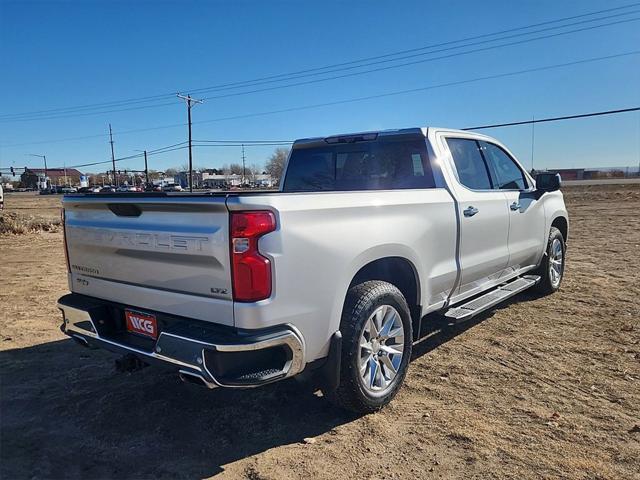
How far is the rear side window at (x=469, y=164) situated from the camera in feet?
14.9

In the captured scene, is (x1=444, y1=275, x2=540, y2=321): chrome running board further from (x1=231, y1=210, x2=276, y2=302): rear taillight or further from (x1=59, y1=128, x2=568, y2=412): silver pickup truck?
(x1=231, y1=210, x2=276, y2=302): rear taillight

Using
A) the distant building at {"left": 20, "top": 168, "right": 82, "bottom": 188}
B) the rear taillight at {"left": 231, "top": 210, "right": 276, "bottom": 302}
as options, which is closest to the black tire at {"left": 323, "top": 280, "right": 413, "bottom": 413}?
the rear taillight at {"left": 231, "top": 210, "right": 276, "bottom": 302}

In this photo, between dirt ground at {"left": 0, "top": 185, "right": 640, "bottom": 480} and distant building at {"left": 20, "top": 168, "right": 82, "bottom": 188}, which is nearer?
dirt ground at {"left": 0, "top": 185, "right": 640, "bottom": 480}

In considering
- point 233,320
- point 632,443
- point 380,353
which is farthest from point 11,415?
point 632,443

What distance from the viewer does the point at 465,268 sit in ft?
14.0

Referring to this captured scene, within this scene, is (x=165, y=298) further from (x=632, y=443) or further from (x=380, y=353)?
(x=632, y=443)

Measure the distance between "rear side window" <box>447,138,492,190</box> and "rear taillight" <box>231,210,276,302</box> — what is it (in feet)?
8.27

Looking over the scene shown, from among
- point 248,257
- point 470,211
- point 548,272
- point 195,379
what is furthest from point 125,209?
point 548,272

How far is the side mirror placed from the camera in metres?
5.58

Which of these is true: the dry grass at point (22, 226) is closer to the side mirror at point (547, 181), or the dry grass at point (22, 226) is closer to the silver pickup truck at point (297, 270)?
the silver pickup truck at point (297, 270)

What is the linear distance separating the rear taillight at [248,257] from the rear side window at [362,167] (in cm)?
214

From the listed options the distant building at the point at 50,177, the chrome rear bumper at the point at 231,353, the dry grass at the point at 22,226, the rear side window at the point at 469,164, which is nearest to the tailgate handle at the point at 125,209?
the chrome rear bumper at the point at 231,353

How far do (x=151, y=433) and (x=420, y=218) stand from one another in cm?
239

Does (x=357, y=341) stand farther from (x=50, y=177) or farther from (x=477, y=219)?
(x=50, y=177)
